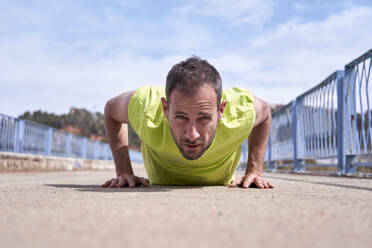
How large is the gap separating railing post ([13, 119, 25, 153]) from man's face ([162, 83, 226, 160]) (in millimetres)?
9372

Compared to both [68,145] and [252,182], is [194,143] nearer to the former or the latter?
[252,182]

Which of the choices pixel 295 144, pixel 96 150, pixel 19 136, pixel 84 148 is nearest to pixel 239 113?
pixel 295 144

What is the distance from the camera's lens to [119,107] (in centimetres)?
334

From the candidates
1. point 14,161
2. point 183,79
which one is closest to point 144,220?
point 183,79

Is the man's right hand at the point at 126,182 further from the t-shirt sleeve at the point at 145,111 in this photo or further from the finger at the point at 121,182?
the t-shirt sleeve at the point at 145,111

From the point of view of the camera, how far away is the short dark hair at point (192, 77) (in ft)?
8.42

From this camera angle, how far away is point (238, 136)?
3.01 m

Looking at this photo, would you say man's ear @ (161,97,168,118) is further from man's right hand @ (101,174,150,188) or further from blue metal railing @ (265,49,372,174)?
blue metal railing @ (265,49,372,174)

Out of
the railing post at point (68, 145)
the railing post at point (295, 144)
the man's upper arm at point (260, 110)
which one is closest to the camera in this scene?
the man's upper arm at point (260, 110)

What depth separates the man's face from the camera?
251 centimetres

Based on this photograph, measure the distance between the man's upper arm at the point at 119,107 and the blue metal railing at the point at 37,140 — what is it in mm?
7416

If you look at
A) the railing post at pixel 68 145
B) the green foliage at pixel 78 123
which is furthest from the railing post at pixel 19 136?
the green foliage at pixel 78 123

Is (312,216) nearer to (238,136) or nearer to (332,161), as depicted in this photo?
(238,136)

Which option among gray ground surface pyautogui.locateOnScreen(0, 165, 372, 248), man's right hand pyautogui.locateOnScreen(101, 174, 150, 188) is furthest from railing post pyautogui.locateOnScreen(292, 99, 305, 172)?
gray ground surface pyautogui.locateOnScreen(0, 165, 372, 248)
